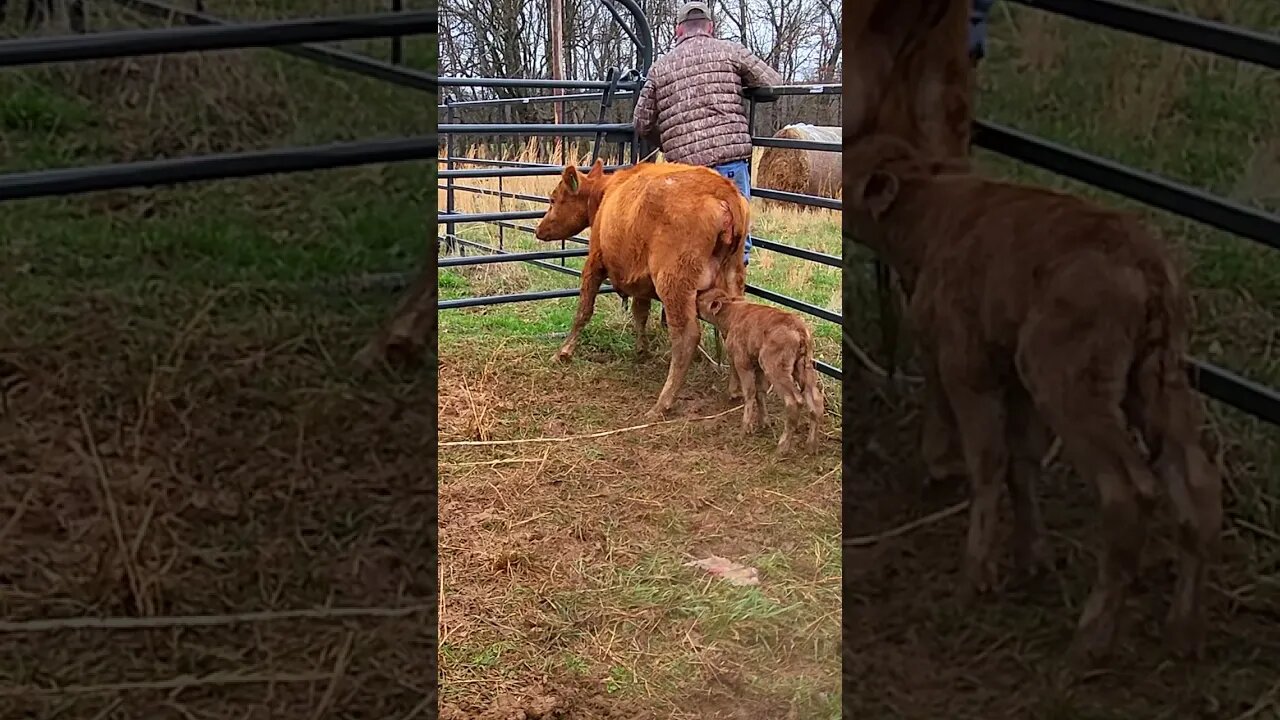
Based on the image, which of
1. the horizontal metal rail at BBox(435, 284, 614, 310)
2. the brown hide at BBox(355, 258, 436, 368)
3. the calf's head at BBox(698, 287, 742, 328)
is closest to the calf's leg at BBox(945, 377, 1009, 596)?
the brown hide at BBox(355, 258, 436, 368)

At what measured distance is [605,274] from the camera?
416 cm

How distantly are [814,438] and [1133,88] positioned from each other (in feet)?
7.21

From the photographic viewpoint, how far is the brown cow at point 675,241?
3609mm

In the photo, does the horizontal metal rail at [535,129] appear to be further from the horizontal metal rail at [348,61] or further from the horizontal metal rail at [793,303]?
the horizontal metal rail at [348,61]

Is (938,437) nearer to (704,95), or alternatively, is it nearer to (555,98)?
(704,95)

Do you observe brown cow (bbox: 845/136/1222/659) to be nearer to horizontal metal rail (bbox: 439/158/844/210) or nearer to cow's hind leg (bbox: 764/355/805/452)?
cow's hind leg (bbox: 764/355/805/452)

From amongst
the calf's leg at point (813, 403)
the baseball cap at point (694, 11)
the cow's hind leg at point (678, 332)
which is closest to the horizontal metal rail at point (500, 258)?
the cow's hind leg at point (678, 332)

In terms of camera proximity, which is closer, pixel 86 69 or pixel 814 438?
pixel 86 69

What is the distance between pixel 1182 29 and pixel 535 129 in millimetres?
3388

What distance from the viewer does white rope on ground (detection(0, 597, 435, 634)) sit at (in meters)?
1.09

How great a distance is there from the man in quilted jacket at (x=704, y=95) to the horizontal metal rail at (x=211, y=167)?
2838 millimetres

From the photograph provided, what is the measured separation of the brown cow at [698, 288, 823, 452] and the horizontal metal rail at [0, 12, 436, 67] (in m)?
2.27

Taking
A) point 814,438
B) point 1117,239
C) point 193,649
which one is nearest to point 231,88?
point 193,649

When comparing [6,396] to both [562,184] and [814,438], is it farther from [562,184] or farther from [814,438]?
[562,184]
